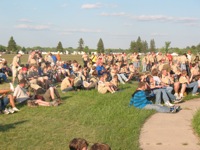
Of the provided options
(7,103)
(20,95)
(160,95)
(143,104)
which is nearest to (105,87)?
(160,95)

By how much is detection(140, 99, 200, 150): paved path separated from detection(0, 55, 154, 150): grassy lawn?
0.24 metres

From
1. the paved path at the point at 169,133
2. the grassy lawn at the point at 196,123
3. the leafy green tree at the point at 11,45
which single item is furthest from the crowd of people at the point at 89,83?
the leafy green tree at the point at 11,45

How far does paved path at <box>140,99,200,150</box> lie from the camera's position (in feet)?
23.9

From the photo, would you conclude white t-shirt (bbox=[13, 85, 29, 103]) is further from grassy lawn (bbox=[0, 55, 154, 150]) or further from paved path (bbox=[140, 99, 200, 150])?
paved path (bbox=[140, 99, 200, 150])

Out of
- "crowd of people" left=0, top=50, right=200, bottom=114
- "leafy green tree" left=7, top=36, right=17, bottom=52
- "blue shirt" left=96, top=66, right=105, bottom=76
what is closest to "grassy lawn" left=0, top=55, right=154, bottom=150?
"crowd of people" left=0, top=50, right=200, bottom=114

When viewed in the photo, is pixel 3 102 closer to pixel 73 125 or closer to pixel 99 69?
pixel 73 125

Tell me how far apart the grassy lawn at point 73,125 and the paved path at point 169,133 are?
244 millimetres

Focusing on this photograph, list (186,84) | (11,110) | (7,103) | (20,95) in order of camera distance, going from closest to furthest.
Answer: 1. (11,110)
2. (7,103)
3. (20,95)
4. (186,84)

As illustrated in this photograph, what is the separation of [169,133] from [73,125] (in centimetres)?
259

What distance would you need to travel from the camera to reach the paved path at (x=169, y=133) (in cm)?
727

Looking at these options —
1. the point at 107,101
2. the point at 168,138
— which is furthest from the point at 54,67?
the point at 168,138

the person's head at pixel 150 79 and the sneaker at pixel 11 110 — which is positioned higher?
the person's head at pixel 150 79

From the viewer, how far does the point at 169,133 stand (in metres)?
8.23

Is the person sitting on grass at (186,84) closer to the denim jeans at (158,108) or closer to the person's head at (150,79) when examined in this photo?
the person's head at (150,79)
